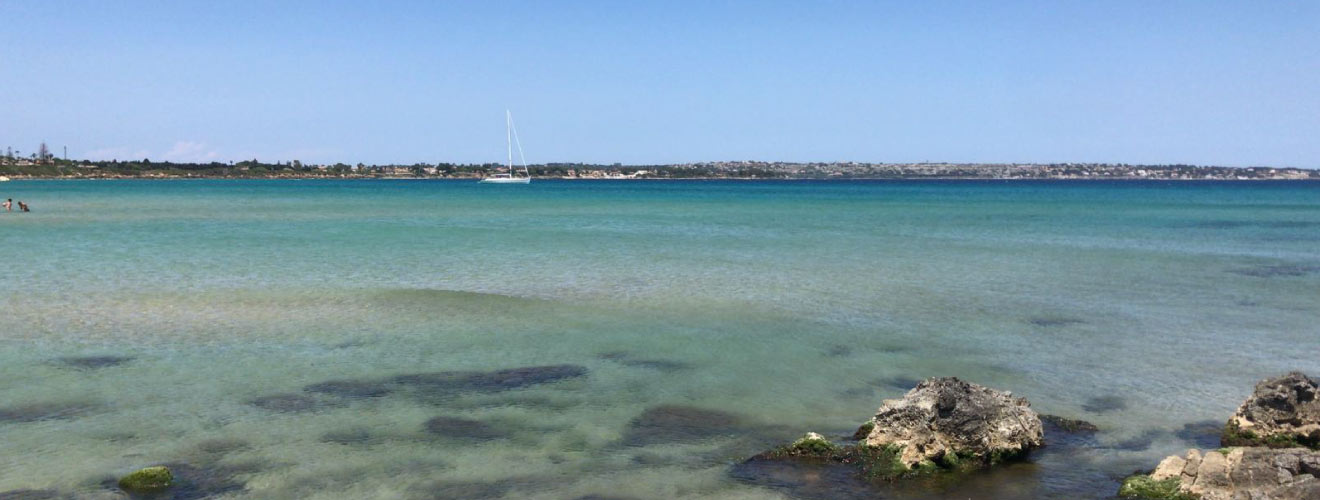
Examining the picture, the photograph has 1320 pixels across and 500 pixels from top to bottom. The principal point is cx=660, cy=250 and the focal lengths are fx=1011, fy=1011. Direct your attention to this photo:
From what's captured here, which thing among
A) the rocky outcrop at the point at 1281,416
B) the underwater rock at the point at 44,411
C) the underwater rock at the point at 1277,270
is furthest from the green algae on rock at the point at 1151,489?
the underwater rock at the point at 1277,270

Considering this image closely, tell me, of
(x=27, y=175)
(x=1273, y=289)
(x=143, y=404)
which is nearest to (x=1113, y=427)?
(x=143, y=404)

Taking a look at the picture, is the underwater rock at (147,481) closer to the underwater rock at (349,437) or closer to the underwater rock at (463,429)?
the underwater rock at (349,437)

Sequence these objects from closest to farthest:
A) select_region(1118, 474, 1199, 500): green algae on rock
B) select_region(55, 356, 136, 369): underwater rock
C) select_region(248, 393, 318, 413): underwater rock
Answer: select_region(1118, 474, 1199, 500): green algae on rock → select_region(248, 393, 318, 413): underwater rock → select_region(55, 356, 136, 369): underwater rock

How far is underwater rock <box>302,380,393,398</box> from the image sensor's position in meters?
11.3

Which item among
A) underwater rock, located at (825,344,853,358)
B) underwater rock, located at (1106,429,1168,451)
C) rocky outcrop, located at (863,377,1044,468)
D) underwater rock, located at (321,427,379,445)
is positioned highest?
rocky outcrop, located at (863,377,1044,468)

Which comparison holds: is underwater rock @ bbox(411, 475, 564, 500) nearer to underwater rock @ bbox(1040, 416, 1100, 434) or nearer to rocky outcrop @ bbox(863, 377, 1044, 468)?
rocky outcrop @ bbox(863, 377, 1044, 468)

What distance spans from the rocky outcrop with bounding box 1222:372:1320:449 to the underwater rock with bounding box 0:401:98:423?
11.4 meters

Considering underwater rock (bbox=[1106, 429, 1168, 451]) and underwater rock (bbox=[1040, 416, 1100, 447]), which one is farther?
underwater rock (bbox=[1040, 416, 1100, 447])

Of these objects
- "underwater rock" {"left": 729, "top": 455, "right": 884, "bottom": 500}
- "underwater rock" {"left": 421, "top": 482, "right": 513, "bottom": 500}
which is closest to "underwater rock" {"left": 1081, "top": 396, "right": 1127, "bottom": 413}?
"underwater rock" {"left": 729, "top": 455, "right": 884, "bottom": 500}

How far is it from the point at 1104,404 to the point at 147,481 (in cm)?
961

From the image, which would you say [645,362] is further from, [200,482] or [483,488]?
[200,482]

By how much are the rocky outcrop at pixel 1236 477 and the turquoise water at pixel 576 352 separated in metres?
0.46

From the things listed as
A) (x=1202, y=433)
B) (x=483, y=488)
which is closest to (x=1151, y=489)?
(x=1202, y=433)

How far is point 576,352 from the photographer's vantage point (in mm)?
13836
